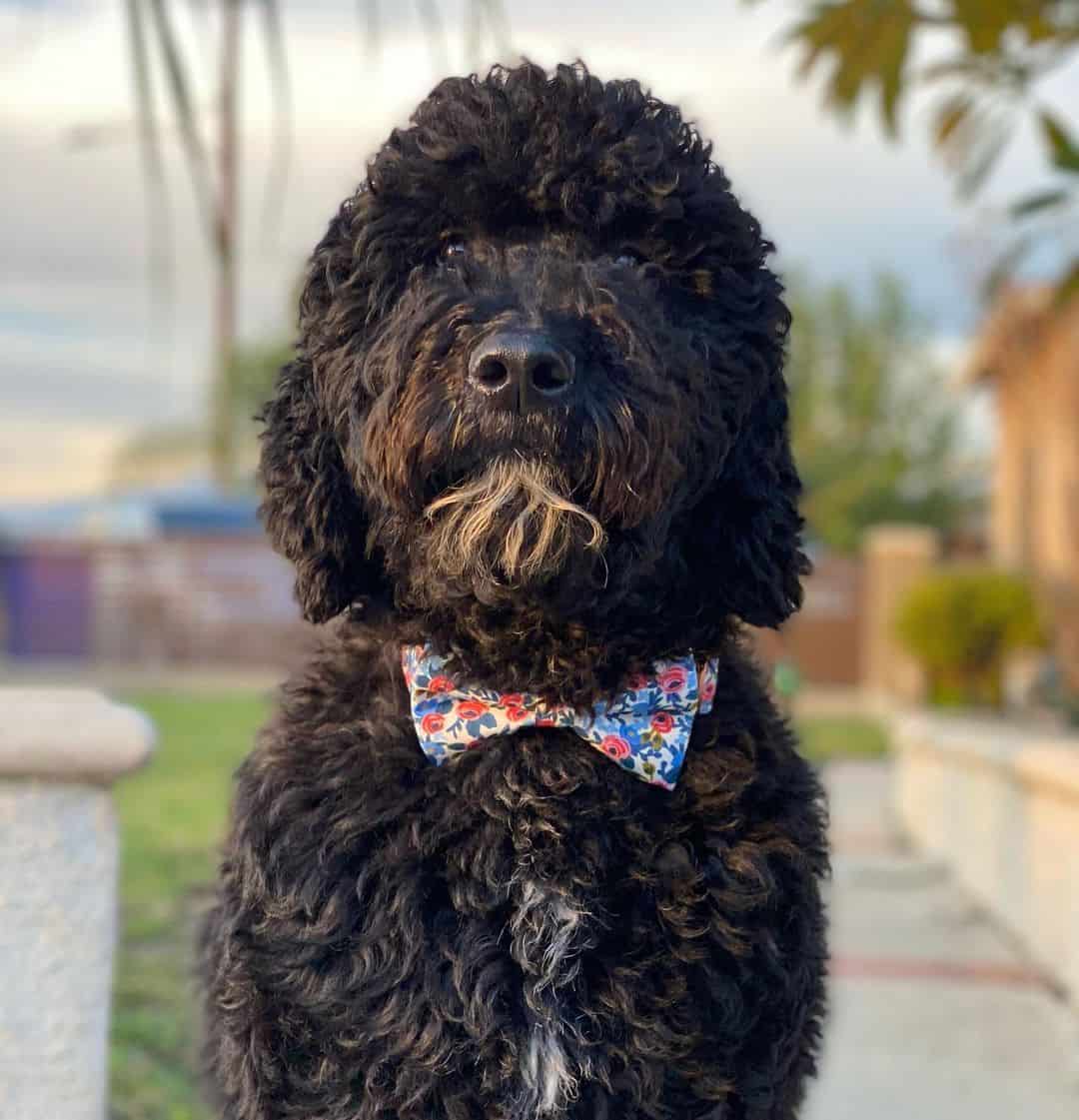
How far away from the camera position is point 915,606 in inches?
553

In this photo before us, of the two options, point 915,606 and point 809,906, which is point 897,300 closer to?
point 915,606

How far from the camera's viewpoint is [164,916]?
23.1 ft

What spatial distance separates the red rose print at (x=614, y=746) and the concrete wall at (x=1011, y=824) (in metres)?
3.44

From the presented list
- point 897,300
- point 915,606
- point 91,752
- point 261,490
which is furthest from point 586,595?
point 897,300

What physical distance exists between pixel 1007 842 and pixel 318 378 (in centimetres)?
520

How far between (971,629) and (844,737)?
297cm

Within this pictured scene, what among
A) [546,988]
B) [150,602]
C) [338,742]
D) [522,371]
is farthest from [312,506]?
[150,602]

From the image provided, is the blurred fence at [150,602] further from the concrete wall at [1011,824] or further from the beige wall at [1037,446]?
the concrete wall at [1011,824]

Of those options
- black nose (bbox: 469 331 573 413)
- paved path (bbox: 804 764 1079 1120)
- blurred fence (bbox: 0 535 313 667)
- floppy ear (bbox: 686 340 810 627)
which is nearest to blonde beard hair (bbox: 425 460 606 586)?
black nose (bbox: 469 331 573 413)

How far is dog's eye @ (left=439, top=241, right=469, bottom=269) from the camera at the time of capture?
2.72 m

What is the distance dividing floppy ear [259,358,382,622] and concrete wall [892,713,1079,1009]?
12.0ft

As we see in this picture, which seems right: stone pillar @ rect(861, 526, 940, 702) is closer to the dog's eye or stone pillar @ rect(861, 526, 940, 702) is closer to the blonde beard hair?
the dog's eye

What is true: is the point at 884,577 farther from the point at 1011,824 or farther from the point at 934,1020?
the point at 934,1020

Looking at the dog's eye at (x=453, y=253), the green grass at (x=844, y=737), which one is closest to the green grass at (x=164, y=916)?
the dog's eye at (x=453, y=253)
